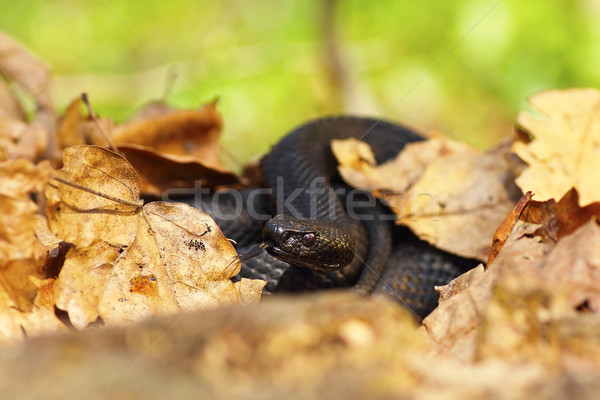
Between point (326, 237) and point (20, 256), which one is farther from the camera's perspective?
point (326, 237)

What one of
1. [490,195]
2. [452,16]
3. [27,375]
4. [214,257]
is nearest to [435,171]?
[490,195]

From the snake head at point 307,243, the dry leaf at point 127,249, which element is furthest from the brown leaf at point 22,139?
the snake head at point 307,243

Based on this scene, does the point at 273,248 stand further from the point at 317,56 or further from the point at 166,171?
the point at 317,56

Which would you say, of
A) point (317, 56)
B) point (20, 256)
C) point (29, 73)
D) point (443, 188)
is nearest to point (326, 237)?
point (443, 188)

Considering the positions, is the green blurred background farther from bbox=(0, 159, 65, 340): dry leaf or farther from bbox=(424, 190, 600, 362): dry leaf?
bbox=(424, 190, 600, 362): dry leaf

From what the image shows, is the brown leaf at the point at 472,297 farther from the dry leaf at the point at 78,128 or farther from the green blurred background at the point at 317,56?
the green blurred background at the point at 317,56

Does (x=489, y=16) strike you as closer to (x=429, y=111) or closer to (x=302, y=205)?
(x=429, y=111)
